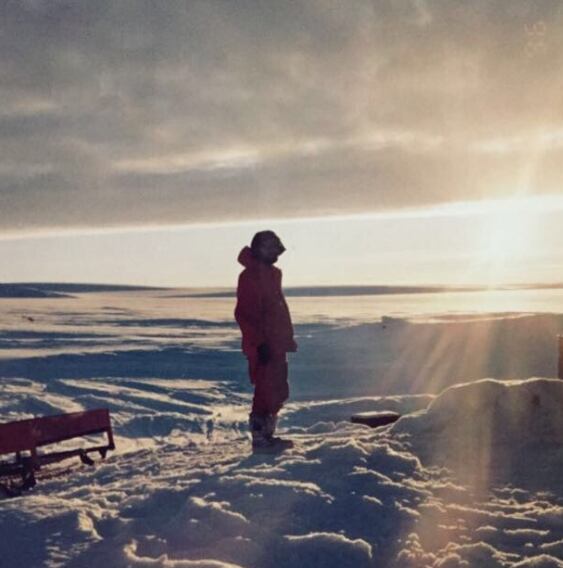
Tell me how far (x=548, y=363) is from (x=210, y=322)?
31564mm

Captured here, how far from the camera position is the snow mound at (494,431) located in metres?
6.29

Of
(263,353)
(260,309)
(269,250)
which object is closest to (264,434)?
(263,353)

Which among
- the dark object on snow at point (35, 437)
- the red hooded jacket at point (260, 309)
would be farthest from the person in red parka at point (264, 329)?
the dark object on snow at point (35, 437)

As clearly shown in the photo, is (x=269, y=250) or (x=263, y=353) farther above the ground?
(x=269, y=250)

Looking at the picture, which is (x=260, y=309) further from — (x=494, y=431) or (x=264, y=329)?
(x=494, y=431)

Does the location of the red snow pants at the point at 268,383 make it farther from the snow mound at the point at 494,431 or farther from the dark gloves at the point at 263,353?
the snow mound at the point at 494,431

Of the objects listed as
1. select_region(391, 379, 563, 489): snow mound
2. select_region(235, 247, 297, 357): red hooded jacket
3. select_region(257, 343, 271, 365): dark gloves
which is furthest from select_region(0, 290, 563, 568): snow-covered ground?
select_region(235, 247, 297, 357): red hooded jacket

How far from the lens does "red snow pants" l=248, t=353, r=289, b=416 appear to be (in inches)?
291

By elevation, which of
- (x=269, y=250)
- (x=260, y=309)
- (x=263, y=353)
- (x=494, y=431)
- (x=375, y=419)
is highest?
(x=269, y=250)

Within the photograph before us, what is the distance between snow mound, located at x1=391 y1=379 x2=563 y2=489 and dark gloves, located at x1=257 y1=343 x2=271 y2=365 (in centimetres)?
154

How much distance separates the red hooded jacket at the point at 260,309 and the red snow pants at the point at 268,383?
0.12m

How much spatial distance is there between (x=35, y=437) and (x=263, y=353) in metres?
2.63

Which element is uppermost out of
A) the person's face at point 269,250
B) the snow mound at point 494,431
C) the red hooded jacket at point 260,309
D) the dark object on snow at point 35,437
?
the person's face at point 269,250

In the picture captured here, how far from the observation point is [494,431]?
7004mm
